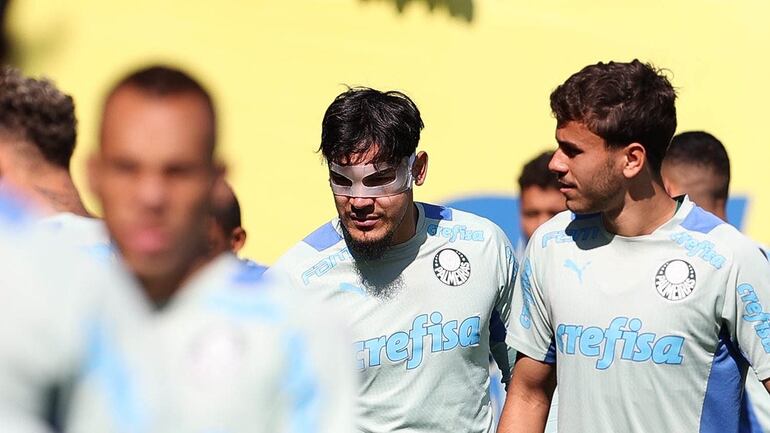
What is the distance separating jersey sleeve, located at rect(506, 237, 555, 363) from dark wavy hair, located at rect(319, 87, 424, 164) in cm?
57

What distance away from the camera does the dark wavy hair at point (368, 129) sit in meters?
4.46

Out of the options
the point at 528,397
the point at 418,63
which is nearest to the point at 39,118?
the point at 528,397

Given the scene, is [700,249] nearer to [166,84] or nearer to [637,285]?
[637,285]

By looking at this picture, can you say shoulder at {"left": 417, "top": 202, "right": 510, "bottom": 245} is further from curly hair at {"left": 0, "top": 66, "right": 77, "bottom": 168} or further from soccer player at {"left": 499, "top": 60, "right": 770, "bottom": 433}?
curly hair at {"left": 0, "top": 66, "right": 77, "bottom": 168}

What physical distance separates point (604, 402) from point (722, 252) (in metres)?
0.61

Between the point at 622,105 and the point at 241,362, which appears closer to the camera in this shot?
the point at 241,362

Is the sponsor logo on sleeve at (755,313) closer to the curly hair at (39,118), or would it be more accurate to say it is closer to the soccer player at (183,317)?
the soccer player at (183,317)

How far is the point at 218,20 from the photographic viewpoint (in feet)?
25.3

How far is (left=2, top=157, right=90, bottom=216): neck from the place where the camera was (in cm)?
424

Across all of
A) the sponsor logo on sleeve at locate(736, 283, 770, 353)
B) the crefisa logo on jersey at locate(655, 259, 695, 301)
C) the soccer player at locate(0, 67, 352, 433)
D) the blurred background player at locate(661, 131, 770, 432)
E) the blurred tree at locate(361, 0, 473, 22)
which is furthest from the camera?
the blurred tree at locate(361, 0, 473, 22)

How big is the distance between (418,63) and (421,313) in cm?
377

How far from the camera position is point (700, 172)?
19.2ft

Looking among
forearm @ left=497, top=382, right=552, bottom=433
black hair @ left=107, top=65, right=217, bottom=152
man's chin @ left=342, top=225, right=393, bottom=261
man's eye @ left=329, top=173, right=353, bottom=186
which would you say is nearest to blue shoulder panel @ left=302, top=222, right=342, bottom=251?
man's chin @ left=342, top=225, right=393, bottom=261

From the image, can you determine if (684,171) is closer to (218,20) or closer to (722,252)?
(722,252)
